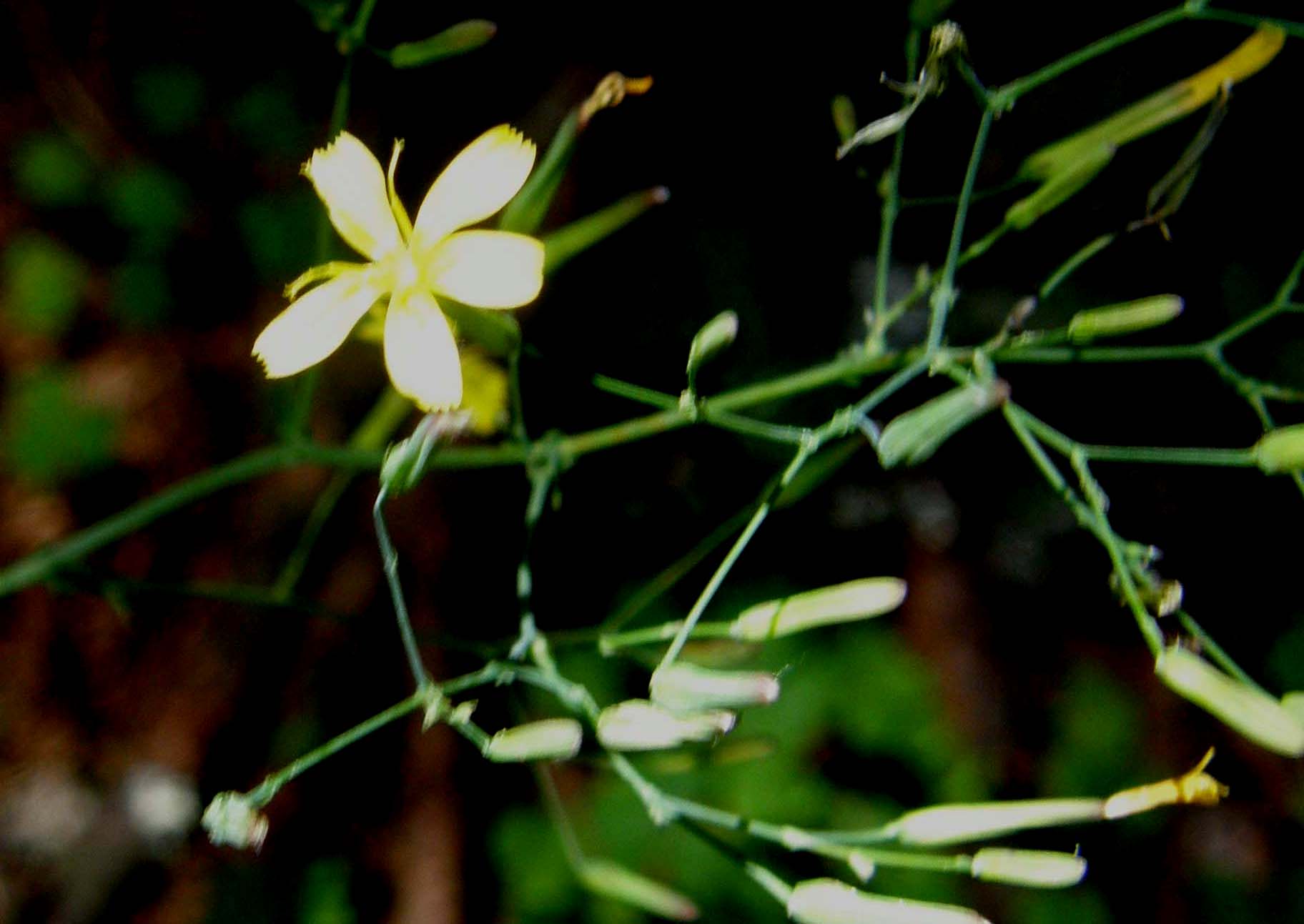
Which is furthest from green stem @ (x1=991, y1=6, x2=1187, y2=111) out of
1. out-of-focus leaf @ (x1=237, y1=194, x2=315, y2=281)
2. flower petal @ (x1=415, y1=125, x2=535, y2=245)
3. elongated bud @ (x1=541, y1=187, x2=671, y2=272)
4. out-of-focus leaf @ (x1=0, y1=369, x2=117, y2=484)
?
out-of-focus leaf @ (x1=0, y1=369, x2=117, y2=484)

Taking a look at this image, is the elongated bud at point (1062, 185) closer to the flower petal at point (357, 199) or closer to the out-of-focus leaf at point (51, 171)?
the flower petal at point (357, 199)

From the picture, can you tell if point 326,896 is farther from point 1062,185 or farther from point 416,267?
point 1062,185

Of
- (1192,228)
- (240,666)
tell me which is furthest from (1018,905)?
(240,666)

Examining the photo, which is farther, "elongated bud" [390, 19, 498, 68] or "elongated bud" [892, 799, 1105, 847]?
"elongated bud" [390, 19, 498, 68]

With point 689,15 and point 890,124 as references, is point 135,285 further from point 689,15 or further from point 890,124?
point 890,124

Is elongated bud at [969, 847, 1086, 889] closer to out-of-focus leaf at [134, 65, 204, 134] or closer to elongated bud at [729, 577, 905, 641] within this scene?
elongated bud at [729, 577, 905, 641]

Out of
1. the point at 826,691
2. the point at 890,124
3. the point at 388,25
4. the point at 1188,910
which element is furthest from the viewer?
the point at 1188,910
